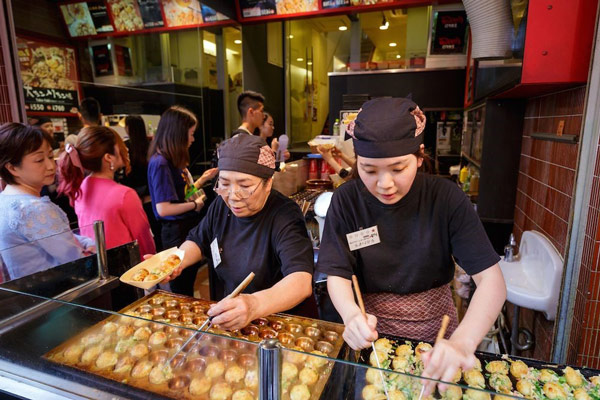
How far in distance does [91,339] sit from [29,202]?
3.46ft

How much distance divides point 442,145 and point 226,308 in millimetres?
5445

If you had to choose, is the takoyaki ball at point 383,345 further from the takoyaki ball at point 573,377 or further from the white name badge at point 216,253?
the white name badge at point 216,253

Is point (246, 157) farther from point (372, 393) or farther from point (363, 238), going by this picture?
point (372, 393)

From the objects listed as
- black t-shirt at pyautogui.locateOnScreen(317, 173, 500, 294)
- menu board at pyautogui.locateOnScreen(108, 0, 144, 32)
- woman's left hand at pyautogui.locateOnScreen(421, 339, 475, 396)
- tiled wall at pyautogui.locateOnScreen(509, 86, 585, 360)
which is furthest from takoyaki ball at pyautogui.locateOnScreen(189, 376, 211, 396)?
menu board at pyautogui.locateOnScreen(108, 0, 144, 32)

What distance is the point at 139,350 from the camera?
116 centimetres

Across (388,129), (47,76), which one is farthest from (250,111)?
(388,129)

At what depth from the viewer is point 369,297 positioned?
1.45 metres

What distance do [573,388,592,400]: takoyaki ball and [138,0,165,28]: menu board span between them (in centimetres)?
540

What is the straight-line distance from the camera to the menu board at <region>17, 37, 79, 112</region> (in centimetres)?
298

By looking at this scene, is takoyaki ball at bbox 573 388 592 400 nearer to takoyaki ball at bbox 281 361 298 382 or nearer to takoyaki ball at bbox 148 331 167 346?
takoyaki ball at bbox 281 361 298 382

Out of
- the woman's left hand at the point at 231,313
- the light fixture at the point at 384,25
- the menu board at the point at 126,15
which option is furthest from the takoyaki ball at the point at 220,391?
the light fixture at the point at 384,25

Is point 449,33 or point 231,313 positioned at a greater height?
point 449,33

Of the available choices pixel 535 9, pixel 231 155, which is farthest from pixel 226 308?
pixel 535 9

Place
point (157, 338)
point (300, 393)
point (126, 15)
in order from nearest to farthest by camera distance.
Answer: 1. point (300, 393)
2. point (157, 338)
3. point (126, 15)
